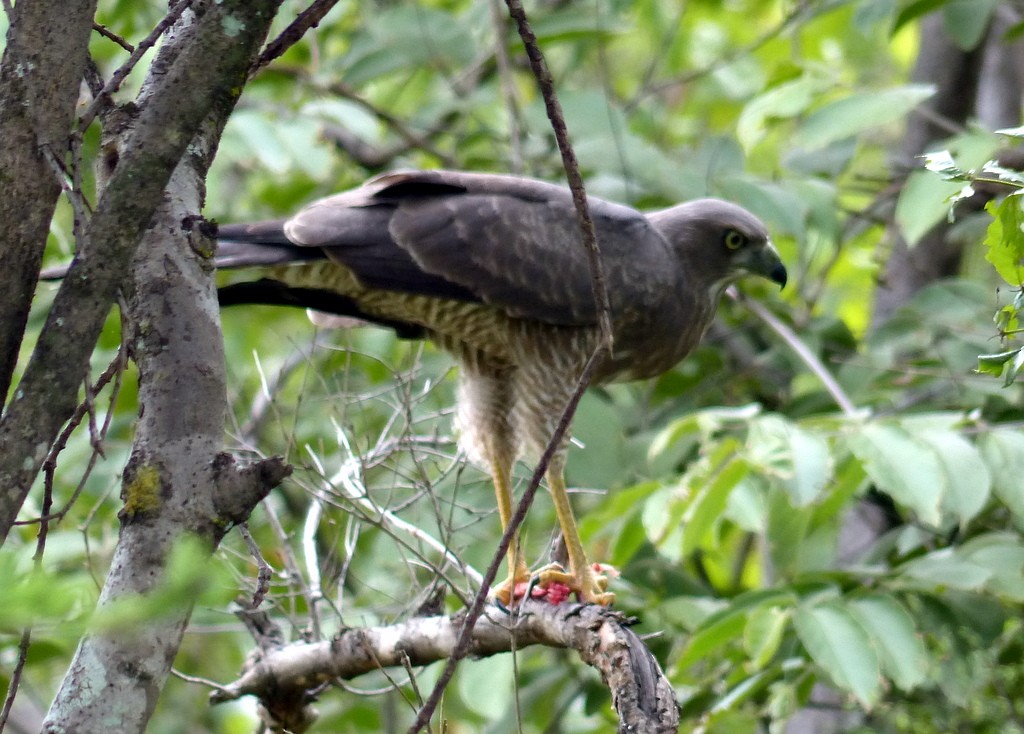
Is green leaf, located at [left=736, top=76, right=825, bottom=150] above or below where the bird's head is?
above

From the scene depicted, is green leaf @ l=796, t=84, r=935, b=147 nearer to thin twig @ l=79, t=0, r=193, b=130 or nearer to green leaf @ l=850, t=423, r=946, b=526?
green leaf @ l=850, t=423, r=946, b=526

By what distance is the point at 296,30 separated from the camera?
1.88 m

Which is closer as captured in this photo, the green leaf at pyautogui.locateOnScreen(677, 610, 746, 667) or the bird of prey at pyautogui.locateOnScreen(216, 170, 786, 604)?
the green leaf at pyautogui.locateOnScreen(677, 610, 746, 667)

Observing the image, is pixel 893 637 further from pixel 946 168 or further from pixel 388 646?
pixel 946 168

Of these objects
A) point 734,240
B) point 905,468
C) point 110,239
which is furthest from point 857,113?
point 110,239

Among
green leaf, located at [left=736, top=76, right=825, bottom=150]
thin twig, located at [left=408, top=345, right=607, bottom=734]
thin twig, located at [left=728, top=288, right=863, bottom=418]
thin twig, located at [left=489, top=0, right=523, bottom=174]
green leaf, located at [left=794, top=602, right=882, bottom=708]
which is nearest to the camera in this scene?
thin twig, located at [left=408, top=345, right=607, bottom=734]

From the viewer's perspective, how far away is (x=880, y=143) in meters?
7.98

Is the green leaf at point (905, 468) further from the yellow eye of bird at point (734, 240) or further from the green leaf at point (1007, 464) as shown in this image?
the yellow eye of bird at point (734, 240)

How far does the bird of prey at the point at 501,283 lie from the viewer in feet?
11.6

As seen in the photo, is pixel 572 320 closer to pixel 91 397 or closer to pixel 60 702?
pixel 91 397

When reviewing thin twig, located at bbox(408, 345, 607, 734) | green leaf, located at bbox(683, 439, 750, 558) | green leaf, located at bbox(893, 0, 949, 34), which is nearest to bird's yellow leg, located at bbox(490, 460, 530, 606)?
green leaf, located at bbox(683, 439, 750, 558)

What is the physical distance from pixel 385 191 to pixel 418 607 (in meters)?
1.43

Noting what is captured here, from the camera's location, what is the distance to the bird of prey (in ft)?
11.6

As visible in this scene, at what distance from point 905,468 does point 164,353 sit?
6.92 ft
